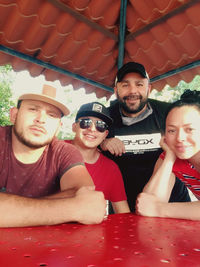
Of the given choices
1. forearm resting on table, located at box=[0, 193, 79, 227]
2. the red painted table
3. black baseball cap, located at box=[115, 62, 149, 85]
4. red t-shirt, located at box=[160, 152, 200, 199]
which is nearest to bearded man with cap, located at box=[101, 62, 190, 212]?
black baseball cap, located at box=[115, 62, 149, 85]

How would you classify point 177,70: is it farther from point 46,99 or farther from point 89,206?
point 89,206

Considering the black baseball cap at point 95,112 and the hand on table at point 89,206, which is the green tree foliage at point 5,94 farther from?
the hand on table at point 89,206

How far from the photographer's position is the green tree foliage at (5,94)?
1398cm

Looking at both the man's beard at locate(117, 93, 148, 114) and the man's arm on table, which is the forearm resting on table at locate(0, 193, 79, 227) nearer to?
the man's arm on table

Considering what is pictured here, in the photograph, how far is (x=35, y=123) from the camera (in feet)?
5.45

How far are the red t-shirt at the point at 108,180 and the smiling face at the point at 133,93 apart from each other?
71cm

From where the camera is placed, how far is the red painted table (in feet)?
1.91

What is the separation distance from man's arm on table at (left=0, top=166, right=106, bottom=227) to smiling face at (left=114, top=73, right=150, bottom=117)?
1584 millimetres

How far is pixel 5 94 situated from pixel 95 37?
47.5 feet

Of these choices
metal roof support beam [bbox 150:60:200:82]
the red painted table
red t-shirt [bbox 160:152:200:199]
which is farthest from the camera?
metal roof support beam [bbox 150:60:200:82]

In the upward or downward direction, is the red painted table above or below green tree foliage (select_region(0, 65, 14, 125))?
below

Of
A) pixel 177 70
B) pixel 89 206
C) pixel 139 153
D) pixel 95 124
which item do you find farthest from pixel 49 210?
pixel 177 70

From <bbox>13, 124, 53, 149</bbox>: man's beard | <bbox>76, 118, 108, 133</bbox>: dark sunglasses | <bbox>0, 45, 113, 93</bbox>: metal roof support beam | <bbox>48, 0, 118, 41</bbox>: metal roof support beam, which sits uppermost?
<bbox>48, 0, 118, 41</bbox>: metal roof support beam


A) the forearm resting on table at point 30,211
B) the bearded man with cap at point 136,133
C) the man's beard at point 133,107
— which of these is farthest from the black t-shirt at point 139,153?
the forearm resting on table at point 30,211
